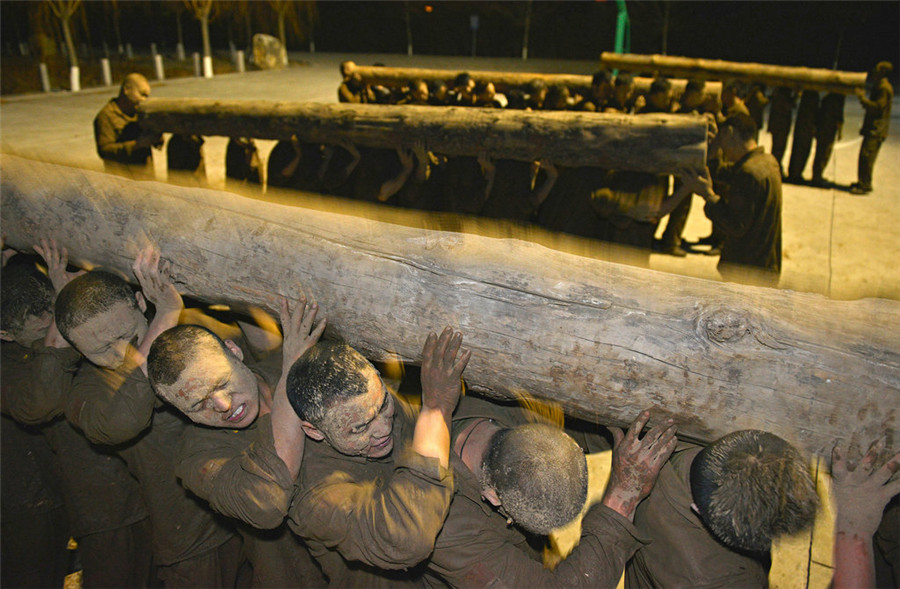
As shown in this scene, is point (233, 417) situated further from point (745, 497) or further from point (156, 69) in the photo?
point (156, 69)

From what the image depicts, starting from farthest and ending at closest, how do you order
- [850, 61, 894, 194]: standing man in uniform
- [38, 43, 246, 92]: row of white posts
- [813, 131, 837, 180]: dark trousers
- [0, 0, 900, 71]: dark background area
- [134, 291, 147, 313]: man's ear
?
[0, 0, 900, 71]: dark background area < [38, 43, 246, 92]: row of white posts < [813, 131, 837, 180]: dark trousers < [850, 61, 894, 194]: standing man in uniform < [134, 291, 147, 313]: man's ear

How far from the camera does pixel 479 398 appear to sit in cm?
244

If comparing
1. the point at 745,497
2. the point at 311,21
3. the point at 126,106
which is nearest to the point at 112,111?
the point at 126,106

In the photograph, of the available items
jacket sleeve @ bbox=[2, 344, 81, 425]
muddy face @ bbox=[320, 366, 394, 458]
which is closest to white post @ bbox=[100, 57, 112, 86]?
jacket sleeve @ bbox=[2, 344, 81, 425]

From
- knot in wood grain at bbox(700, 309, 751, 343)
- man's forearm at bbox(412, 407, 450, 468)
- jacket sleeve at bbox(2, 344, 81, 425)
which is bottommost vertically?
jacket sleeve at bbox(2, 344, 81, 425)

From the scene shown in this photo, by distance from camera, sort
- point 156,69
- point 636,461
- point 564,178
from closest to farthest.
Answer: point 636,461 < point 564,178 < point 156,69

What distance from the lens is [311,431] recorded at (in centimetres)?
209

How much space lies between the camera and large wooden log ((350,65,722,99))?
271 inches

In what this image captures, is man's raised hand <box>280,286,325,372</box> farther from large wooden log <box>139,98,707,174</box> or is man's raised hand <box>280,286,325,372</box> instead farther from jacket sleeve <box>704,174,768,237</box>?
jacket sleeve <box>704,174,768,237</box>

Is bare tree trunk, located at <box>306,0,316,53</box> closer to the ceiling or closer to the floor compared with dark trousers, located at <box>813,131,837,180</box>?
closer to the ceiling

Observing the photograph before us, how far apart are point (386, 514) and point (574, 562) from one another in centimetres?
65

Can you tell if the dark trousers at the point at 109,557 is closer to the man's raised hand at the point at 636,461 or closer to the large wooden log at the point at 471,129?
the man's raised hand at the point at 636,461

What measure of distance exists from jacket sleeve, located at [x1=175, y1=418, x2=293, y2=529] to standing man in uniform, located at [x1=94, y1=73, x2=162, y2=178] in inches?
166

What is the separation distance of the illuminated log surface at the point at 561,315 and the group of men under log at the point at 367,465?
9cm
